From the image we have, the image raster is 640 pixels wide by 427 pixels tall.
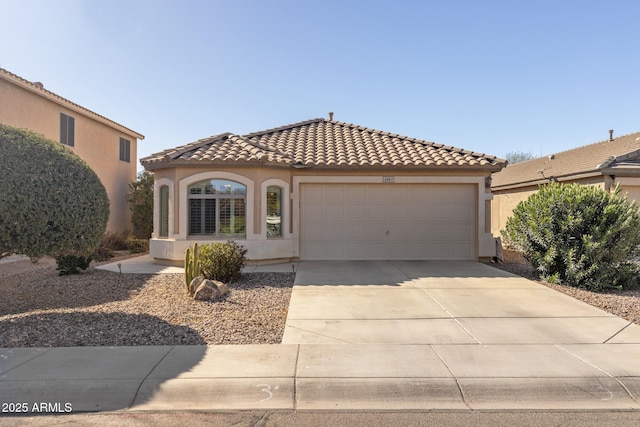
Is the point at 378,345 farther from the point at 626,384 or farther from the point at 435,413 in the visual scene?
the point at 626,384

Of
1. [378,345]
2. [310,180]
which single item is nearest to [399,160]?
[310,180]

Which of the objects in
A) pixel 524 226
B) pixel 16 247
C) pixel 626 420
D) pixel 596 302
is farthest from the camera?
pixel 524 226

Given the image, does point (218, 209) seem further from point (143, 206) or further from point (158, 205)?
point (143, 206)

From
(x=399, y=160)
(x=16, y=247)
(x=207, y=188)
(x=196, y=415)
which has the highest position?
(x=399, y=160)

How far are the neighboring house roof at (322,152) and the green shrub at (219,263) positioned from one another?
320cm

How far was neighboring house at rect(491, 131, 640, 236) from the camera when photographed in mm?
13000

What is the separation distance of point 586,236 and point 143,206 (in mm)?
16635

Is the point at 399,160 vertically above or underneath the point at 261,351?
above

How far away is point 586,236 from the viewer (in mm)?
8234

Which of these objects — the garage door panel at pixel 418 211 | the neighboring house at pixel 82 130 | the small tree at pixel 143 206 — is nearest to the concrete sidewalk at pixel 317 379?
the garage door panel at pixel 418 211

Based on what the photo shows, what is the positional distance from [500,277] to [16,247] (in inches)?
410

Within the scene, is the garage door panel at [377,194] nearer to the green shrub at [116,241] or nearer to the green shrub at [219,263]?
the green shrub at [219,263]

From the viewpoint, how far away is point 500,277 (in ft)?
31.6

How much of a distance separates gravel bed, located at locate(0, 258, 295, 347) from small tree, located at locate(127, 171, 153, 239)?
728 centimetres
